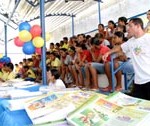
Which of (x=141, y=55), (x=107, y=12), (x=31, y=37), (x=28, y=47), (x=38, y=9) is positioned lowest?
(x=141, y=55)

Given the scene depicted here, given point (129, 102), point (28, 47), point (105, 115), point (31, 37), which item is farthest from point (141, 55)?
point (28, 47)

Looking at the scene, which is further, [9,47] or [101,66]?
[9,47]

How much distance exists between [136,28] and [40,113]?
1.82m

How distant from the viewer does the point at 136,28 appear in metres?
2.71

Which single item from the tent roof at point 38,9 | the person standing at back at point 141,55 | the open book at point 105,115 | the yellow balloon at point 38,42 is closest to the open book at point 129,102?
the open book at point 105,115

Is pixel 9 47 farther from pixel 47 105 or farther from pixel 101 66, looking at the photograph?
pixel 47 105

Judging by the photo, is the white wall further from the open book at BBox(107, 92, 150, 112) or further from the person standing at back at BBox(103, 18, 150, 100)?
the open book at BBox(107, 92, 150, 112)

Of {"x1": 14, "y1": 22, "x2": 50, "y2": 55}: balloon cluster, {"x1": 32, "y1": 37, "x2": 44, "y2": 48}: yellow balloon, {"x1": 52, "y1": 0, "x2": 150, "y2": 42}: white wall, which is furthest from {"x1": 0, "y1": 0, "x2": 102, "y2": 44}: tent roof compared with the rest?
{"x1": 32, "y1": 37, "x2": 44, "y2": 48}: yellow balloon

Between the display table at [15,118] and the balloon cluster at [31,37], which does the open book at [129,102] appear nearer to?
the display table at [15,118]

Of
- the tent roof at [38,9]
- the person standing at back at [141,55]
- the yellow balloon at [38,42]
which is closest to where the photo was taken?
the person standing at back at [141,55]

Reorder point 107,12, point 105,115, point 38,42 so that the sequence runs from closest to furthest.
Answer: point 105,115, point 38,42, point 107,12

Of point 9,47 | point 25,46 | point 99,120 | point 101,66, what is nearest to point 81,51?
point 101,66

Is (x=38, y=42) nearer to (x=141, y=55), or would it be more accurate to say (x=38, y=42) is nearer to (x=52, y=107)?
(x=141, y=55)

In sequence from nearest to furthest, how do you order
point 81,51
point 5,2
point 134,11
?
point 81,51 → point 134,11 → point 5,2
